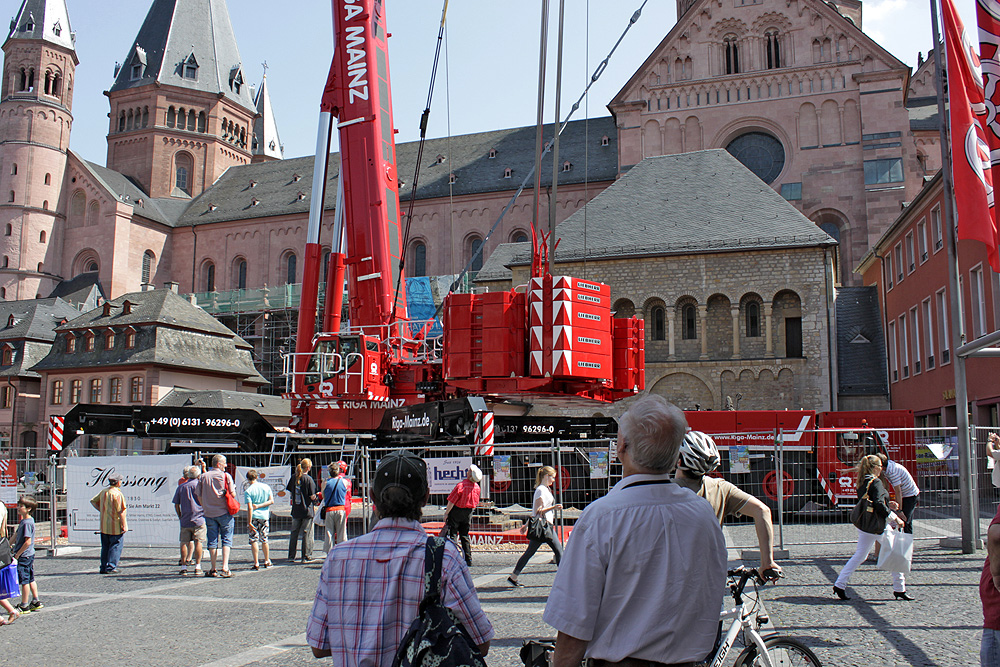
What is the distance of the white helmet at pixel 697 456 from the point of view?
418 cm

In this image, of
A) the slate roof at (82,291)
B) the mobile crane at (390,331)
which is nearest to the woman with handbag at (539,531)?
the mobile crane at (390,331)

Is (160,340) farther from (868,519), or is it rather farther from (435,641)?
(435,641)

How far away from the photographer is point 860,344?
32.5m

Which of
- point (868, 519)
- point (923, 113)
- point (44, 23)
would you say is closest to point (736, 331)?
point (868, 519)

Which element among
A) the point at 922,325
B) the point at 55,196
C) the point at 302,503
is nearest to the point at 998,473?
the point at 302,503

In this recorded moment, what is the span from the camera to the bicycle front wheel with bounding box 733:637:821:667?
4.00m

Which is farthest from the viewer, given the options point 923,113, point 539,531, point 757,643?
point 923,113

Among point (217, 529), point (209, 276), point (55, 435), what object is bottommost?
point (217, 529)

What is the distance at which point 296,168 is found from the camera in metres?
62.5

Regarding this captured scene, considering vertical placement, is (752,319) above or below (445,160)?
below

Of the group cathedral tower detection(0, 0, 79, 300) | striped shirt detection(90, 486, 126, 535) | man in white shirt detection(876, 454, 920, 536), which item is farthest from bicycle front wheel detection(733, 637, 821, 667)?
cathedral tower detection(0, 0, 79, 300)

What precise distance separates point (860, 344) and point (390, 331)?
2174cm

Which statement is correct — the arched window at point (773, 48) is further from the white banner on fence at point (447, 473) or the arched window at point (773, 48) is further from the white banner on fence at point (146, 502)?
the white banner on fence at point (146, 502)

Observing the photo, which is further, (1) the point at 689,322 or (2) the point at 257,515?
(1) the point at 689,322
